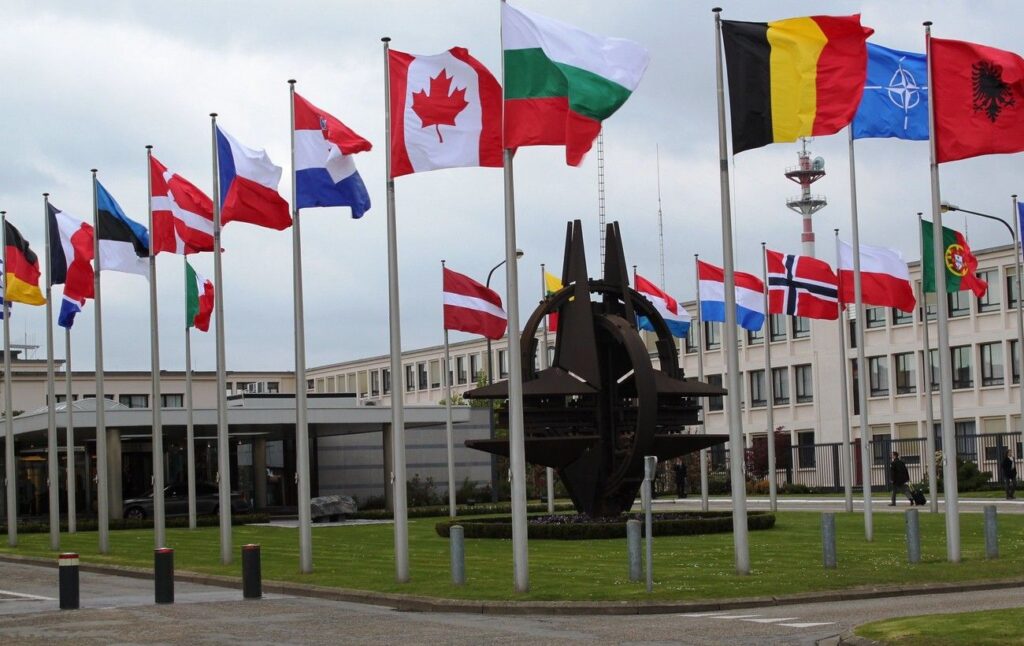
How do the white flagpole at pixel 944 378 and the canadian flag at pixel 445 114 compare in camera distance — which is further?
the white flagpole at pixel 944 378

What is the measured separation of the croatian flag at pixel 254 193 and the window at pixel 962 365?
55561 mm

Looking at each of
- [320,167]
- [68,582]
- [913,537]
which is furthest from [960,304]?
[68,582]

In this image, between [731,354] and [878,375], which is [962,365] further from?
[731,354]

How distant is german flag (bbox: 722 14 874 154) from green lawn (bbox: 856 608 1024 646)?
335 inches

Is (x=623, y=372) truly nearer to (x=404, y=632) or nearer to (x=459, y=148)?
(x=459, y=148)

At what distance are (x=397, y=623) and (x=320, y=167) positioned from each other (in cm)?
974

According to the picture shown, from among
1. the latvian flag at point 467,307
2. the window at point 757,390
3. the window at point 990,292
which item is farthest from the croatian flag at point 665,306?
the window at point 757,390

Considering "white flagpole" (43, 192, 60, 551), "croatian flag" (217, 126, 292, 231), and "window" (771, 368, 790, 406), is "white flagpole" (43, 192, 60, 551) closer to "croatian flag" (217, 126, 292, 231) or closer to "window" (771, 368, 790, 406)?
"croatian flag" (217, 126, 292, 231)

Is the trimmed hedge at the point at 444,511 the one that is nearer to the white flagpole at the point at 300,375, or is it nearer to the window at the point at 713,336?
the white flagpole at the point at 300,375

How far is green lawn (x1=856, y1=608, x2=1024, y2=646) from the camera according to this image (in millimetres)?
14695

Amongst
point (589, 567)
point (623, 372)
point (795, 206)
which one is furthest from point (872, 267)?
point (795, 206)

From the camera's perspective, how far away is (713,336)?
9469cm

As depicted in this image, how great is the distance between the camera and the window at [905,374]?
80.7 meters

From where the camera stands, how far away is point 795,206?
11694cm
